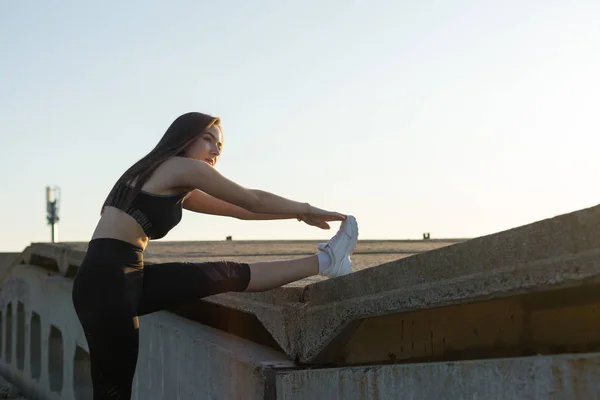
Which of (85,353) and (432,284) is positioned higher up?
(432,284)

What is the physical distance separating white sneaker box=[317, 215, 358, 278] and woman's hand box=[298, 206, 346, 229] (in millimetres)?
70

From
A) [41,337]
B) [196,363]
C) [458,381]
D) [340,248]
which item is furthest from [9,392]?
[458,381]

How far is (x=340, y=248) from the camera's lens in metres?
4.12

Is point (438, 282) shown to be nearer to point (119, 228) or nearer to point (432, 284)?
point (432, 284)

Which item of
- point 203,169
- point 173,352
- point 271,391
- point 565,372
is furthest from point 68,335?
point 565,372

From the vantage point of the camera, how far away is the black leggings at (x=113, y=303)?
3.38 meters

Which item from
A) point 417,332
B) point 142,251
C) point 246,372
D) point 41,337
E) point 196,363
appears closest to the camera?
point 142,251

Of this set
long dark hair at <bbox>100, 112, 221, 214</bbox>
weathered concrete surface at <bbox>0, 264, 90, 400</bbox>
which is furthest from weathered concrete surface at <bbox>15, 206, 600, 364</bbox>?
weathered concrete surface at <bbox>0, 264, 90, 400</bbox>

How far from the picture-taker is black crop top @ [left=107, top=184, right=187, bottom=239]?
3463 millimetres

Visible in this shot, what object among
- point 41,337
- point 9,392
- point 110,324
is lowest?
point 9,392

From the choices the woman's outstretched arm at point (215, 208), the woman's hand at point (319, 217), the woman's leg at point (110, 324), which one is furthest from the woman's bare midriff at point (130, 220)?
the woman's hand at point (319, 217)

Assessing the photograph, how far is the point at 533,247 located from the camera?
2670mm

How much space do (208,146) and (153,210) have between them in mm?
507

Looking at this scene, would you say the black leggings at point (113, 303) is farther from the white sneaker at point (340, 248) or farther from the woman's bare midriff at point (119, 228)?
the white sneaker at point (340, 248)
